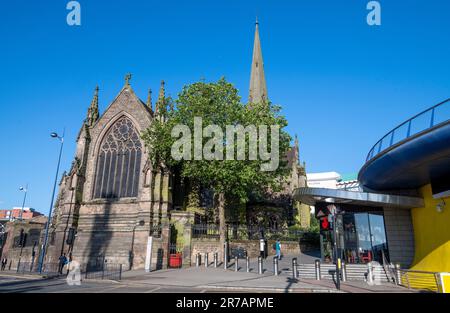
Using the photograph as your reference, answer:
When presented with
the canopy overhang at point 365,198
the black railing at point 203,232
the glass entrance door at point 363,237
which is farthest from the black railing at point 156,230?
the glass entrance door at point 363,237

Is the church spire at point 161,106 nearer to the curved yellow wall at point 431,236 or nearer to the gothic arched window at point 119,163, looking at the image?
the gothic arched window at point 119,163

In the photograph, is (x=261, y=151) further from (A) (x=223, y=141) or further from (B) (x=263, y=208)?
(B) (x=263, y=208)

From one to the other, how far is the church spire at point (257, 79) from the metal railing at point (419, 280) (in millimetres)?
40498

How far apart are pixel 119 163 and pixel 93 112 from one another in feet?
24.6

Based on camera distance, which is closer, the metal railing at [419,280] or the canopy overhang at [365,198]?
the metal railing at [419,280]

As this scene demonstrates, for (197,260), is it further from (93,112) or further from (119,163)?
(93,112)

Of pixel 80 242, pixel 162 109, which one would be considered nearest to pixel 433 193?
pixel 162 109

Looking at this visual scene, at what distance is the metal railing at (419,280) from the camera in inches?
485

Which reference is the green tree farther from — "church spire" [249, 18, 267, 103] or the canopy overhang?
"church spire" [249, 18, 267, 103]

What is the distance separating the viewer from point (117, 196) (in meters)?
31.5

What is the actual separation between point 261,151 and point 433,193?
12.9 metres

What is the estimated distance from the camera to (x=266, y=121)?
1058 inches

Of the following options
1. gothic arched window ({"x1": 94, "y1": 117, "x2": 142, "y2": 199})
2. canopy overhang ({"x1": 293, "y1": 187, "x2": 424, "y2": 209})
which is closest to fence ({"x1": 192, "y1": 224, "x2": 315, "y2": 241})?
gothic arched window ({"x1": 94, "y1": 117, "x2": 142, "y2": 199})
